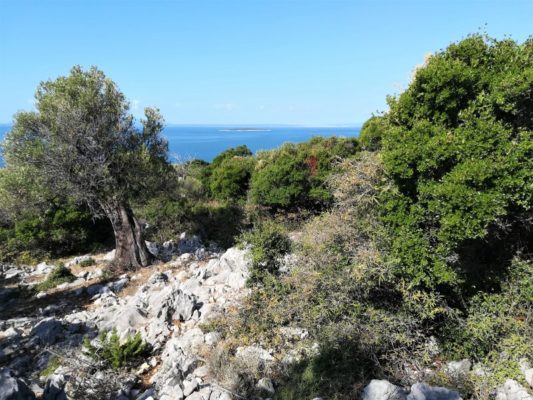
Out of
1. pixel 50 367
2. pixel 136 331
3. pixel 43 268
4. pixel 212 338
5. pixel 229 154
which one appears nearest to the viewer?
pixel 50 367

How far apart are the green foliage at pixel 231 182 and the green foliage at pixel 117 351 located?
16.4 m

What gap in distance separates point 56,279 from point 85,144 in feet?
18.2

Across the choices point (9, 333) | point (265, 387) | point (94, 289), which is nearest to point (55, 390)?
point (265, 387)

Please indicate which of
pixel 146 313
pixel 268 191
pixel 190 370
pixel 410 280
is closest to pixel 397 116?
pixel 410 280

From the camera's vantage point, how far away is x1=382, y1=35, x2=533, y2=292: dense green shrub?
22.5 feet

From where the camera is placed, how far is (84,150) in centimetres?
1268

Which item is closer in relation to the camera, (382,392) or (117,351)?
(382,392)

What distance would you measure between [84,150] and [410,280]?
37.3 feet

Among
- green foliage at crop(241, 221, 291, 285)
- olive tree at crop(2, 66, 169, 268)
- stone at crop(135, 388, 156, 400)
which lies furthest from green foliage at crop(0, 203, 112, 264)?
stone at crop(135, 388, 156, 400)

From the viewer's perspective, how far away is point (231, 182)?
83.0ft

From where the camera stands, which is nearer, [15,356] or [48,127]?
[15,356]

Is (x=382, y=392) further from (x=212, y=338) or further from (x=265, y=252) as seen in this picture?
(x=265, y=252)

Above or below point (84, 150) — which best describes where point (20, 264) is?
below

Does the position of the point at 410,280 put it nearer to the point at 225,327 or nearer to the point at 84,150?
the point at 225,327
